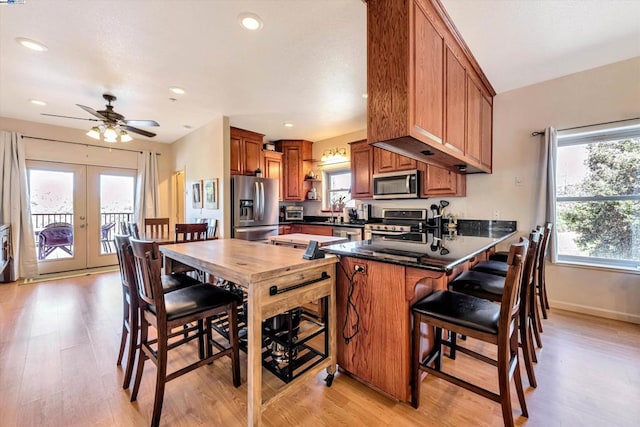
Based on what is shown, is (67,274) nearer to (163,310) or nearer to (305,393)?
(163,310)

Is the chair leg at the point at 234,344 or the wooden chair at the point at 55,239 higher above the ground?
the wooden chair at the point at 55,239

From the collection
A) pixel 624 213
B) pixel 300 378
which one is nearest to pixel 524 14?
pixel 624 213

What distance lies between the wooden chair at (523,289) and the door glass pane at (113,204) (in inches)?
233

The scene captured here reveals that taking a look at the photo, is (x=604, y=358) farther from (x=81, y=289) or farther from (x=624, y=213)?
(x=81, y=289)

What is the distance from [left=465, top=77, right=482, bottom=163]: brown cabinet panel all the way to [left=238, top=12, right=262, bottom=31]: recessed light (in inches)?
78.9

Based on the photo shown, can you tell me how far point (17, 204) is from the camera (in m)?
4.23

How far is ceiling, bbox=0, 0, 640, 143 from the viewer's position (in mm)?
1925

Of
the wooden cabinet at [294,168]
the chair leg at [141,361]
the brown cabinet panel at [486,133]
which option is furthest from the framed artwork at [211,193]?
the brown cabinet panel at [486,133]

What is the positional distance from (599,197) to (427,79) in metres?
Answer: 2.69

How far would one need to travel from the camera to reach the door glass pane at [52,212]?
455 centimetres

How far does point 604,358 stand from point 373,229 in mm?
2723

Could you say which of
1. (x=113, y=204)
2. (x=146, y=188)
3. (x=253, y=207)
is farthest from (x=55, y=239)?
(x=253, y=207)

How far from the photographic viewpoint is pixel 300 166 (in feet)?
18.7

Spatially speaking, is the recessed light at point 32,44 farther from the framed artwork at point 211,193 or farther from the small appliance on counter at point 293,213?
the small appliance on counter at point 293,213
